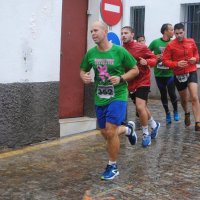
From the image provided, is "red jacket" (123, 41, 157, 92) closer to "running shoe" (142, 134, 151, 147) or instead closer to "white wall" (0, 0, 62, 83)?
"running shoe" (142, 134, 151, 147)

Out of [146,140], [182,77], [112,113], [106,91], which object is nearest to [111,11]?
[182,77]

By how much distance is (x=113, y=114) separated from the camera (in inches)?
210

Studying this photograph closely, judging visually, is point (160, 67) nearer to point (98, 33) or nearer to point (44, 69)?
point (44, 69)

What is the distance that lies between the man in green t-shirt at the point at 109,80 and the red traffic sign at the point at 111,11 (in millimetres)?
2547

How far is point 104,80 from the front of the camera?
5398 millimetres

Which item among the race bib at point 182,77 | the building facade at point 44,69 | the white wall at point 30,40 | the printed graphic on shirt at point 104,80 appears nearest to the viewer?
the printed graphic on shirt at point 104,80

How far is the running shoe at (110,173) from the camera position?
5301 millimetres

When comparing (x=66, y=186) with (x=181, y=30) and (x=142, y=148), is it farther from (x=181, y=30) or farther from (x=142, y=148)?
(x=181, y=30)

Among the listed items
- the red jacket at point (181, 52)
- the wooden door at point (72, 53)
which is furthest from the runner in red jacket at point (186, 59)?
the wooden door at point (72, 53)

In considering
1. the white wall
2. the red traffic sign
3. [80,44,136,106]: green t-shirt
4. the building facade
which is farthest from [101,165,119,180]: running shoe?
the red traffic sign

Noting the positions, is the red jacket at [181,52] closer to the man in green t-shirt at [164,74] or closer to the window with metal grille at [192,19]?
the man in green t-shirt at [164,74]

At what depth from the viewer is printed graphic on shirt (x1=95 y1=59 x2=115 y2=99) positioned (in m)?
5.35

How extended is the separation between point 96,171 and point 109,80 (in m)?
1.17

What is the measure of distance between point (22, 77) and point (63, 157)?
142 centimetres
